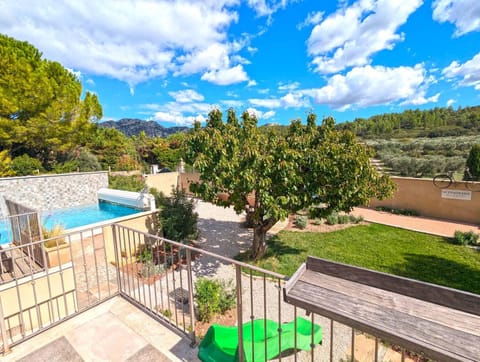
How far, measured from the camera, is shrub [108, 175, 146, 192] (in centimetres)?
1162

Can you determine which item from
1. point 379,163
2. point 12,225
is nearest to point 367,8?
point 12,225

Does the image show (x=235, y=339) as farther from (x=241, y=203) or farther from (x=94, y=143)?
(x=94, y=143)

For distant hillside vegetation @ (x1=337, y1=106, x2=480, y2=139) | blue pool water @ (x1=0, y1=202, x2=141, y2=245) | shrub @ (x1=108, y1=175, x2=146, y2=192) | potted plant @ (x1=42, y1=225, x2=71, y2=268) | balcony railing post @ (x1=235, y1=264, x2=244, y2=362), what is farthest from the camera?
distant hillside vegetation @ (x1=337, y1=106, x2=480, y2=139)

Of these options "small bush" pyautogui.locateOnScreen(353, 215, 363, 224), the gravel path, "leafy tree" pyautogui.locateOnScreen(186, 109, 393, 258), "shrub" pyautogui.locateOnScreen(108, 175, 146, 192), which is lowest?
the gravel path

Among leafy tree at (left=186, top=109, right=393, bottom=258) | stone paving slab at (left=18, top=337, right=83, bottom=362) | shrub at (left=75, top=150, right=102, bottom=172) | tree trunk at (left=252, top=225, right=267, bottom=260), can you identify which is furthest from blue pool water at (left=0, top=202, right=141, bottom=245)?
stone paving slab at (left=18, top=337, right=83, bottom=362)

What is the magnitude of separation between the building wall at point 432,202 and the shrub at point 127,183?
1126cm

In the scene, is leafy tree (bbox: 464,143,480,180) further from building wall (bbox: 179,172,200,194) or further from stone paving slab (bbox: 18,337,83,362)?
stone paving slab (bbox: 18,337,83,362)

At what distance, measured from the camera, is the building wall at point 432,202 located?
769 centimetres

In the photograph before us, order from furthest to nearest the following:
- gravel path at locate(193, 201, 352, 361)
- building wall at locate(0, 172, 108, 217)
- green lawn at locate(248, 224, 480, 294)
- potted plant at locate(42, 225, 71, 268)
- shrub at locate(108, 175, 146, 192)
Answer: shrub at locate(108, 175, 146, 192), building wall at locate(0, 172, 108, 217), green lawn at locate(248, 224, 480, 294), potted plant at locate(42, 225, 71, 268), gravel path at locate(193, 201, 352, 361)

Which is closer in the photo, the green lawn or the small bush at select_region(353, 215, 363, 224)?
the green lawn

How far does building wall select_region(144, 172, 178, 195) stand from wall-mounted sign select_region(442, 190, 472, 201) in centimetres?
1206

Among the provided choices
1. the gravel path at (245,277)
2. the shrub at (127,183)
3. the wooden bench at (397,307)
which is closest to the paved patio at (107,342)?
the gravel path at (245,277)

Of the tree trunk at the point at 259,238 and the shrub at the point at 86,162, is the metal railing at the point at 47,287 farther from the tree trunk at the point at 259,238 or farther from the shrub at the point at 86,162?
the shrub at the point at 86,162

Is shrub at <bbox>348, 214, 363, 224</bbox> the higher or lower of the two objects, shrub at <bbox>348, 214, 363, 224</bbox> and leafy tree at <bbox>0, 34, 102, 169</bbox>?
the lower
